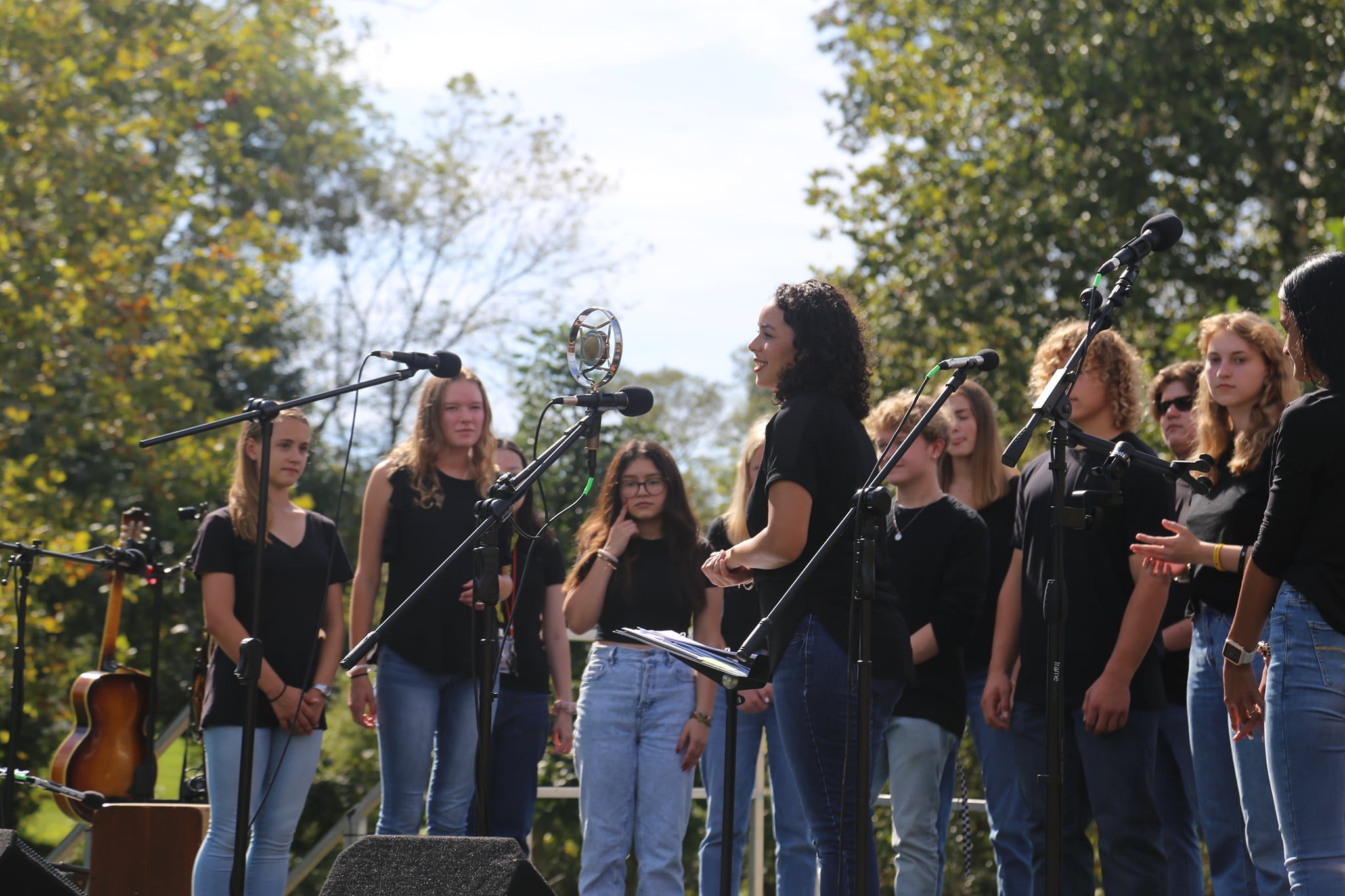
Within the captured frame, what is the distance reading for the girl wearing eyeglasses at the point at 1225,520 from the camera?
3.34 m

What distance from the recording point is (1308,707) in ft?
8.64

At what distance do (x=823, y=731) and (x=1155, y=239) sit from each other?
1430 mm

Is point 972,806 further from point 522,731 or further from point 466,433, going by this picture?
point 466,433

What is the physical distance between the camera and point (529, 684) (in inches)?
173

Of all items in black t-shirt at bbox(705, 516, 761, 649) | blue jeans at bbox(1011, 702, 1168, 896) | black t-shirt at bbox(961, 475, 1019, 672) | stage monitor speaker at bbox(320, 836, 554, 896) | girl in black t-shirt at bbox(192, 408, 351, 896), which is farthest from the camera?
black t-shirt at bbox(705, 516, 761, 649)

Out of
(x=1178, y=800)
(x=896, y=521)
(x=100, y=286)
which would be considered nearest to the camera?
(x=1178, y=800)

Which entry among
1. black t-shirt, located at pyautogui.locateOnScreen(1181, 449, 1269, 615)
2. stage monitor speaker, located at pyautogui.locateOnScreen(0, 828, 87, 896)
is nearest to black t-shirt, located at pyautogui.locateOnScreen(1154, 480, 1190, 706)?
black t-shirt, located at pyautogui.locateOnScreen(1181, 449, 1269, 615)

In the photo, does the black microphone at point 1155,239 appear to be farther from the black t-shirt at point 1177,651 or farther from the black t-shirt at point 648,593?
the black t-shirt at point 648,593

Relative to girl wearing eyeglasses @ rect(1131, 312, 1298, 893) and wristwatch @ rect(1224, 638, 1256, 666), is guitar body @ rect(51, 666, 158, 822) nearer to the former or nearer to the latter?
girl wearing eyeglasses @ rect(1131, 312, 1298, 893)

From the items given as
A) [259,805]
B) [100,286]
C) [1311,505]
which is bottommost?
[259,805]

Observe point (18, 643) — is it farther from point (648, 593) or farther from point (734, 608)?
point (734, 608)

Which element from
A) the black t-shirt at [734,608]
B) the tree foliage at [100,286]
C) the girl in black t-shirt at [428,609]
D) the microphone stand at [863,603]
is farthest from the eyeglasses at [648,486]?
the tree foliage at [100,286]

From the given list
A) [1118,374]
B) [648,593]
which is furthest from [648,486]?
[1118,374]

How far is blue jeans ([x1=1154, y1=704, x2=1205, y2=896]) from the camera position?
3.70 meters
